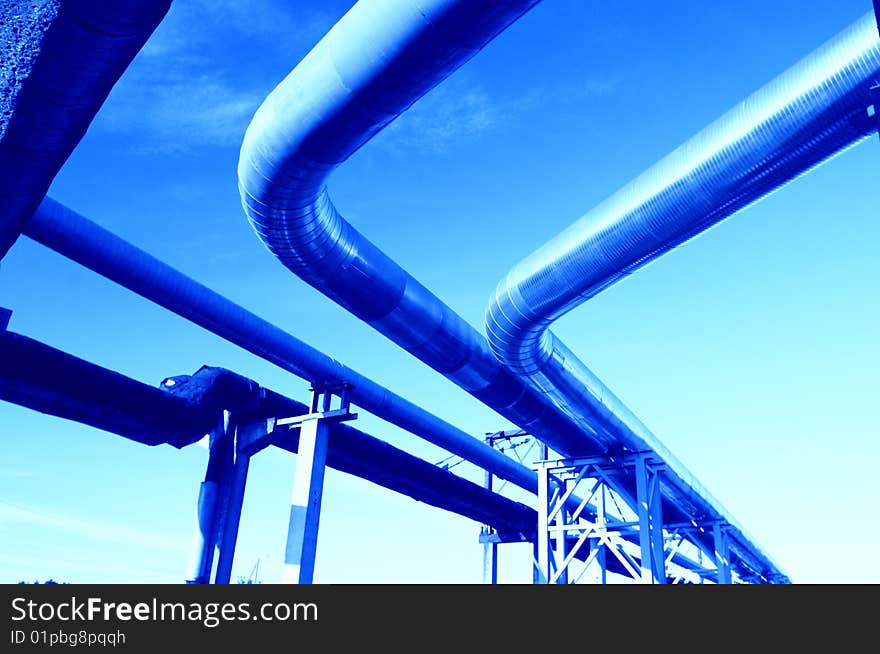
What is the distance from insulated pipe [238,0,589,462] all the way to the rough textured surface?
282 centimetres

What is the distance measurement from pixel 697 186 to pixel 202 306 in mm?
5819

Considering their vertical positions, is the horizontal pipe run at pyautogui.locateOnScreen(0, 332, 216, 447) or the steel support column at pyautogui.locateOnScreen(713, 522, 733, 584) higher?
the steel support column at pyautogui.locateOnScreen(713, 522, 733, 584)

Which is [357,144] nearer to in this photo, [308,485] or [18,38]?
[18,38]

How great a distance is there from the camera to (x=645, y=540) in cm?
1151

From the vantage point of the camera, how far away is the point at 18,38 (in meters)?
2.11

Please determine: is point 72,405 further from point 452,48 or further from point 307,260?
point 452,48

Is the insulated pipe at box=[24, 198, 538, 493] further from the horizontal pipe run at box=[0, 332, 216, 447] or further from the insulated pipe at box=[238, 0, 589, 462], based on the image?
the insulated pipe at box=[238, 0, 589, 462]

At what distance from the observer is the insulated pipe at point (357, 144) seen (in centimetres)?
464

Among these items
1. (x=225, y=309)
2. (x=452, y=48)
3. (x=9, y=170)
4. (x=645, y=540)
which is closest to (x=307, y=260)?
(x=225, y=309)

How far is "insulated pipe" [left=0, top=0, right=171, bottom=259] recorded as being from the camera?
2.25 m

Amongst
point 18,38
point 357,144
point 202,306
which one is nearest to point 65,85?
point 18,38

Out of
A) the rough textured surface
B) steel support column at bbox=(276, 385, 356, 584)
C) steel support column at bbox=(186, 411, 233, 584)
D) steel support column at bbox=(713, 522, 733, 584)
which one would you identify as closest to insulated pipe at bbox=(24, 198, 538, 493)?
steel support column at bbox=(276, 385, 356, 584)

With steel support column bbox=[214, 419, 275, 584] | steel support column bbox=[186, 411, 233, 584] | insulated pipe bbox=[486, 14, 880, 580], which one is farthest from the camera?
steel support column bbox=[214, 419, 275, 584]
